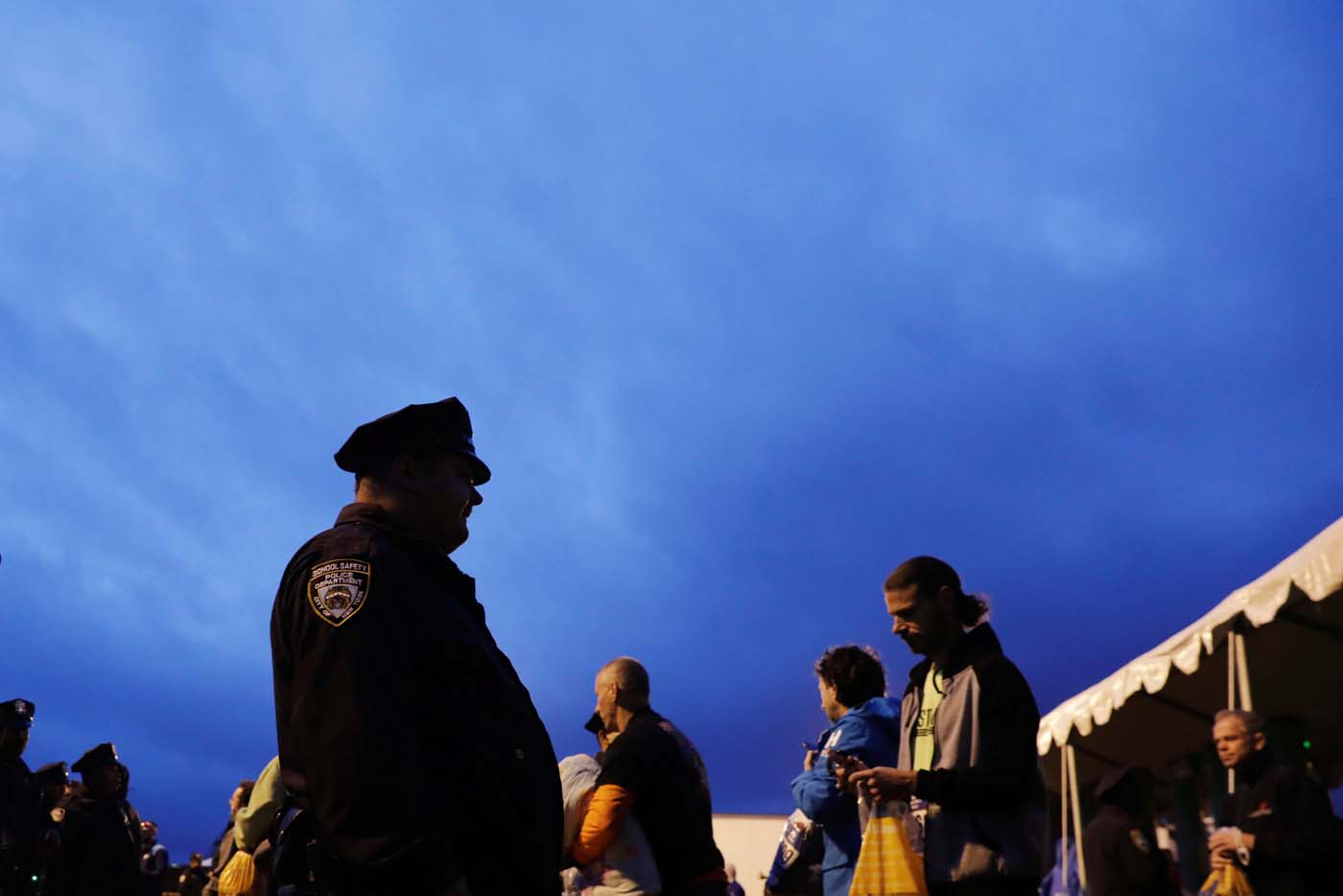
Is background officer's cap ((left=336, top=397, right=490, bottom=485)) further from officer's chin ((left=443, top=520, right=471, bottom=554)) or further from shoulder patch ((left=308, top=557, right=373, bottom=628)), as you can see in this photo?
shoulder patch ((left=308, top=557, right=373, bottom=628))

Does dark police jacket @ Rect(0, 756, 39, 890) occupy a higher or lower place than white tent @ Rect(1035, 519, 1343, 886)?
lower

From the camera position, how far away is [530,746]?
8.68 ft

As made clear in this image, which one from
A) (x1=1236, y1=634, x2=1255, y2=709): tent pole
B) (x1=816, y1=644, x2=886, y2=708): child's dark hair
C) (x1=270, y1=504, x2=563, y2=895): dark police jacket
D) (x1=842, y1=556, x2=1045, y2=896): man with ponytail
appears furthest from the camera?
(x1=1236, y1=634, x2=1255, y2=709): tent pole

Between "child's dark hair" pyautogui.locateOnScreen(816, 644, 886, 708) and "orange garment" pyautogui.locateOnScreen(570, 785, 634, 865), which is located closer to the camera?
"orange garment" pyautogui.locateOnScreen(570, 785, 634, 865)

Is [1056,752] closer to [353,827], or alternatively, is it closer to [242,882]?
[242,882]

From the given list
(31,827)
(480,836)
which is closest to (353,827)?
(480,836)

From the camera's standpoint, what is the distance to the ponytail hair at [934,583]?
4156mm

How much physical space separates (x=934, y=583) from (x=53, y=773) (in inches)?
341

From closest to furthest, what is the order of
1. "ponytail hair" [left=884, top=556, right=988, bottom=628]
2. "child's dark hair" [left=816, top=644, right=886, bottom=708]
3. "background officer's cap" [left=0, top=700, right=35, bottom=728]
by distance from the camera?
"ponytail hair" [left=884, top=556, right=988, bottom=628] → "child's dark hair" [left=816, top=644, right=886, bottom=708] → "background officer's cap" [left=0, top=700, right=35, bottom=728]

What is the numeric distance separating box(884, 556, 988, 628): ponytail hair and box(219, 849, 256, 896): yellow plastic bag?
2867 mm

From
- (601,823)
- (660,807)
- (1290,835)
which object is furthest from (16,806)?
(1290,835)

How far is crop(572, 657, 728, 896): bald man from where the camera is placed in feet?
16.2

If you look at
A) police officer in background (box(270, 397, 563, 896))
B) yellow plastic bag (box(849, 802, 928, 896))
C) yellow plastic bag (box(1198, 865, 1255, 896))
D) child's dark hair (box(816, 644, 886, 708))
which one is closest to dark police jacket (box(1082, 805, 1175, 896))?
yellow plastic bag (box(1198, 865, 1255, 896))

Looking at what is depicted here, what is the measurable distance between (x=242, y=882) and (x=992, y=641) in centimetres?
317
